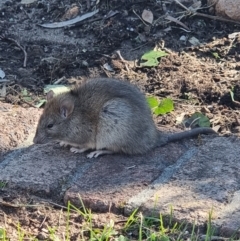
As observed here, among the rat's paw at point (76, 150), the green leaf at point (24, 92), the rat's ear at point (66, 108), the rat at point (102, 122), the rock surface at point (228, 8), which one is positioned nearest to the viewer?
the rat at point (102, 122)

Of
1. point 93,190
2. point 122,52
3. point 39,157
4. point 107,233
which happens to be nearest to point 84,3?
point 122,52

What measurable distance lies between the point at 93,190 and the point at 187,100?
1.47 metres

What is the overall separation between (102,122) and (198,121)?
69 centimetres

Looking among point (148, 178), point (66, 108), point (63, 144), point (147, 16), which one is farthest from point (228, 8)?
point (148, 178)

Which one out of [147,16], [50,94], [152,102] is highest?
[147,16]

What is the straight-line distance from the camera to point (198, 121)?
16.9ft

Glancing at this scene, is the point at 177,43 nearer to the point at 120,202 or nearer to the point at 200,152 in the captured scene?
the point at 200,152

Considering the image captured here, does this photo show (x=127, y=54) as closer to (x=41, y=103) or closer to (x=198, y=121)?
(x=41, y=103)

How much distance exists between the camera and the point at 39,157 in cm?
473

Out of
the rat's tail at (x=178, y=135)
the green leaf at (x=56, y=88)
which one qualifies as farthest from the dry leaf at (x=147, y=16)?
the rat's tail at (x=178, y=135)

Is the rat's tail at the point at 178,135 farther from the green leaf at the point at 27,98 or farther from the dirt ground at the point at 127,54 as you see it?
the green leaf at the point at 27,98

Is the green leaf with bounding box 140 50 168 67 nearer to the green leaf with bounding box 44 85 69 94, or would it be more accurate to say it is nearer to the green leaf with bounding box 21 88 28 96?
the green leaf with bounding box 44 85 69 94

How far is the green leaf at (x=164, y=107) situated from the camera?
5203 millimetres

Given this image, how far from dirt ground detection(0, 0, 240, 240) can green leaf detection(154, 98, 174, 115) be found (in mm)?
53
